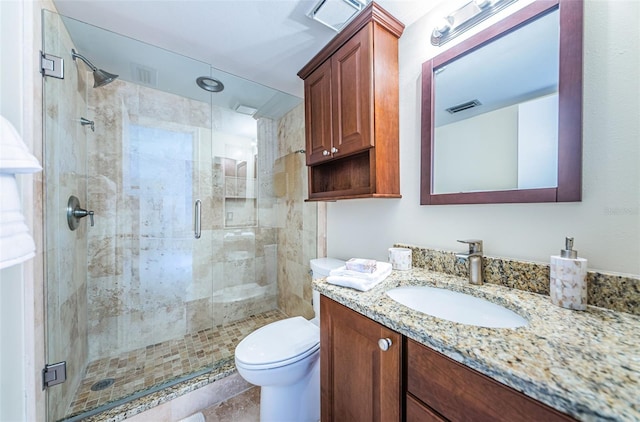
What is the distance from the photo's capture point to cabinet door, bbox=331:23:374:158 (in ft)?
3.93

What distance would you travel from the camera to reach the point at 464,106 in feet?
3.55

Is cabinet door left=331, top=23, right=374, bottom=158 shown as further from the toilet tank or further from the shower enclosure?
the shower enclosure

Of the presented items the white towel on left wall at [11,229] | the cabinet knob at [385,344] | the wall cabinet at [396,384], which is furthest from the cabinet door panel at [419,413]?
the white towel on left wall at [11,229]

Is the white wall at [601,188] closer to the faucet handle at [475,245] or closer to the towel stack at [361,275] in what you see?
the faucet handle at [475,245]

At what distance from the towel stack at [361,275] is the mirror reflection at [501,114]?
0.49 metres

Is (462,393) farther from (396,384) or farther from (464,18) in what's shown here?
(464,18)

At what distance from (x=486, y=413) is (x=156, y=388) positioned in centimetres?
170

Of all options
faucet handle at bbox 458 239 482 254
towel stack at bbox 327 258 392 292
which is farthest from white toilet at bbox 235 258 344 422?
faucet handle at bbox 458 239 482 254

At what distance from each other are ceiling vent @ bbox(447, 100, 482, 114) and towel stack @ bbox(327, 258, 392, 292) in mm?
813

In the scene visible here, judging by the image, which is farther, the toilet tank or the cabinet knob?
the toilet tank

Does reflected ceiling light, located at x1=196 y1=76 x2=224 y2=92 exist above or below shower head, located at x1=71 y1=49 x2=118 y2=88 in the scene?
above

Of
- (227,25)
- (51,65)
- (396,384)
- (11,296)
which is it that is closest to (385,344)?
(396,384)

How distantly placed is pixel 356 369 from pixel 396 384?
0.17 metres

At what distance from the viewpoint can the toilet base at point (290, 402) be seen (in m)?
1.18
